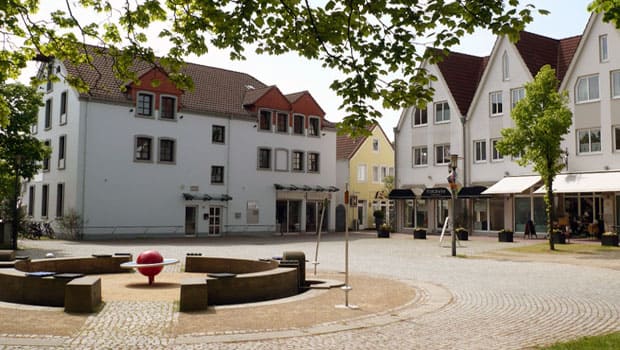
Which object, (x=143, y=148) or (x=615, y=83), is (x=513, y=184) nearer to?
(x=615, y=83)

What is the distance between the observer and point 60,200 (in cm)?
3891

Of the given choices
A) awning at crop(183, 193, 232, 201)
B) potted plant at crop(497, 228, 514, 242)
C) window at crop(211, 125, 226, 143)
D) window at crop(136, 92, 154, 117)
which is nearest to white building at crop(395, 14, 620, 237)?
potted plant at crop(497, 228, 514, 242)

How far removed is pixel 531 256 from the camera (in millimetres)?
24453

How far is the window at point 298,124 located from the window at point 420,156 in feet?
29.9

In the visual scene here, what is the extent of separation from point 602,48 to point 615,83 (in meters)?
2.34

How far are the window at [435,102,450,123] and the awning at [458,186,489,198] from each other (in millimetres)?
5668

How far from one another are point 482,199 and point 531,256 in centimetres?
1702

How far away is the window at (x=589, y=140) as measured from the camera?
34.5 m

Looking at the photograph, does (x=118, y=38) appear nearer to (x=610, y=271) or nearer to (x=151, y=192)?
(x=610, y=271)

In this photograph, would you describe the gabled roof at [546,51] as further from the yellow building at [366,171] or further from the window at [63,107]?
the window at [63,107]

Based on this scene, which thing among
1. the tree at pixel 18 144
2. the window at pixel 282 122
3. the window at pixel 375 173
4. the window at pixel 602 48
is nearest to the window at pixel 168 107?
the window at pixel 282 122

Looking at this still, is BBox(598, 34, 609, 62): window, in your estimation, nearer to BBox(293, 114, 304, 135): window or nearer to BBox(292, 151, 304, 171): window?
BBox(293, 114, 304, 135): window

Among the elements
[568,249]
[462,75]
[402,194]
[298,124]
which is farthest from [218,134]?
[568,249]

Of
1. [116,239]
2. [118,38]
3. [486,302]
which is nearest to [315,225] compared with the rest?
[116,239]
